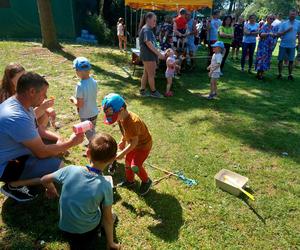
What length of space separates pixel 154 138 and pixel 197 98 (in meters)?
2.55

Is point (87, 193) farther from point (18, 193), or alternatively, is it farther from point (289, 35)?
point (289, 35)

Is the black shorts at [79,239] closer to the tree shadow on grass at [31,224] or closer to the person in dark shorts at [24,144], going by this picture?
the tree shadow on grass at [31,224]

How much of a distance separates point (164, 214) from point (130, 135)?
920 mm

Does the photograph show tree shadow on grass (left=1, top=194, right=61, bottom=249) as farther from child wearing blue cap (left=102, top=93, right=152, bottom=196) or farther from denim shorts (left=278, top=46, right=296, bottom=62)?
denim shorts (left=278, top=46, right=296, bottom=62)

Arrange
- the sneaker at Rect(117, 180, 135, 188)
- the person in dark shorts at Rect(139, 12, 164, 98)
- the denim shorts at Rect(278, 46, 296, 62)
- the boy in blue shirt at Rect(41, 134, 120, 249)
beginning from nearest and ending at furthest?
the boy in blue shirt at Rect(41, 134, 120, 249) < the sneaker at Rect(117, 180, 135, 188) < the person in dark shorts at Rect(139, 12, 164, 98) < the denim shorts at Rect(278, 46, 296, 62)

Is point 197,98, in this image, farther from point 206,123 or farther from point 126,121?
point 126,121

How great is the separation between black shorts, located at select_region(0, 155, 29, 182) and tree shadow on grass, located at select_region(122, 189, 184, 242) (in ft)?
3.74

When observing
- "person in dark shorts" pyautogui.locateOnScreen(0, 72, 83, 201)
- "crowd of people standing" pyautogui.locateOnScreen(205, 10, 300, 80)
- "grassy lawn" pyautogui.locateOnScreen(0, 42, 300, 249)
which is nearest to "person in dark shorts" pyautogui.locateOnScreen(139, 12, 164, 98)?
"grassy lawn" pyautogui.locateOnScreen(0, 42, 300, 249)

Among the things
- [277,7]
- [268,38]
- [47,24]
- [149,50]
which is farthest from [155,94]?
[277,7]

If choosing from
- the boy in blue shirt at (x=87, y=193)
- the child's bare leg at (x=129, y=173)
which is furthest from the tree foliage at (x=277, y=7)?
the boy in blue shirt at (x=87, y=193)

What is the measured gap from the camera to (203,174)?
415cm

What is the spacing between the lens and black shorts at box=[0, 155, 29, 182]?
3095 millimetres

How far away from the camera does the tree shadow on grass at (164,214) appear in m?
3.13

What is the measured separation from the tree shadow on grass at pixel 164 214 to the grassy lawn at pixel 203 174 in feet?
0.03
